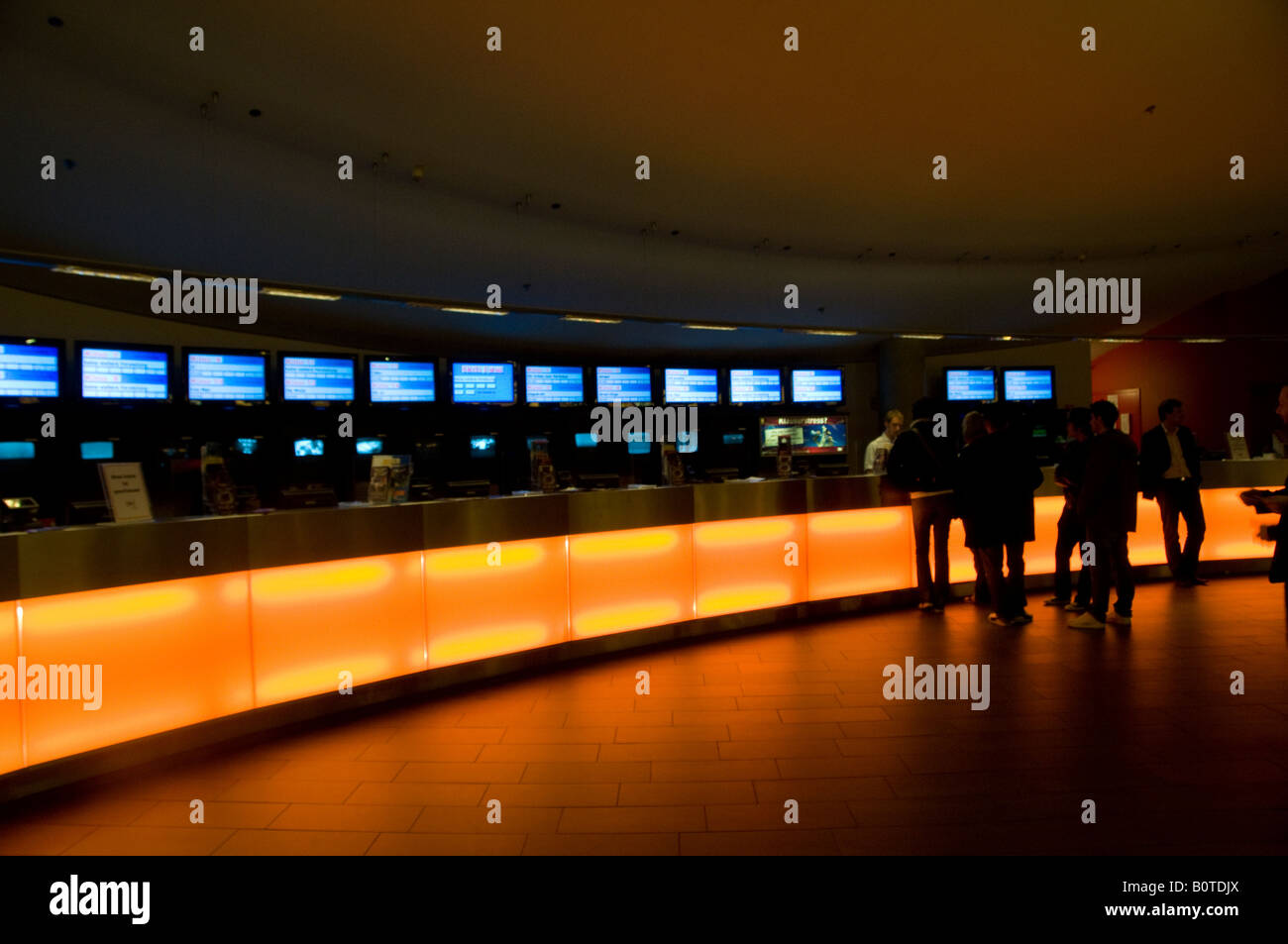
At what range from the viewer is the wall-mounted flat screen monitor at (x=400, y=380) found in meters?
5.34

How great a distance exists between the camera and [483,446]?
5.27m

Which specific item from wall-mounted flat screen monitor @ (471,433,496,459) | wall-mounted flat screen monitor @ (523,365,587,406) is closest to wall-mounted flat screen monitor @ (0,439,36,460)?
wall-mounted flat screen monitor @ (471,433,496,459)

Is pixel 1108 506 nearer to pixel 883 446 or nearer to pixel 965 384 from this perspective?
pixel 883 446

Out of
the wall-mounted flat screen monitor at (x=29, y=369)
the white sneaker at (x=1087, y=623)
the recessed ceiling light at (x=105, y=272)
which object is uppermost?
the recessed ceiling light at (x=105, y=272)

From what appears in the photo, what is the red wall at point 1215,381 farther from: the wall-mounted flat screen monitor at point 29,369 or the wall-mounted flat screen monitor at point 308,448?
the wall-mounted flat screen monitor at point 29,369

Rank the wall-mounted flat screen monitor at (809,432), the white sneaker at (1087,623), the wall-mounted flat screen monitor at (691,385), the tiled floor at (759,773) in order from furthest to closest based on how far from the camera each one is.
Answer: the wall-mounted flat screen monitor at (691,385)
the wall-mounted flat screen monitor at (809,432)
the white sneaker at (1087,623)
the tiled floor at (759,773)

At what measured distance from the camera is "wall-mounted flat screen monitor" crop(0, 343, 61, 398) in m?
3.85

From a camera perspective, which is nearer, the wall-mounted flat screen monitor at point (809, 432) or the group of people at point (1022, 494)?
the group of people at point (1022, 494)

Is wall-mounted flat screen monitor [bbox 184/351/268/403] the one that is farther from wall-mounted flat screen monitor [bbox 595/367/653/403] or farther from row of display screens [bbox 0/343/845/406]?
wall-mounted flat screen monitor [bbox 595/367/653/403]

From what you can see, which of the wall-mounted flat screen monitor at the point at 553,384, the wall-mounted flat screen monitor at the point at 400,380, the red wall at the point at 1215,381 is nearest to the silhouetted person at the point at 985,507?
the wall-mounted flat screen monitor at the point at 553,384

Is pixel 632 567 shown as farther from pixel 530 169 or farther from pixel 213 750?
pixel 530 169

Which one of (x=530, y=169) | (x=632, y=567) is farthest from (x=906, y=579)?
(x=530, y=169)

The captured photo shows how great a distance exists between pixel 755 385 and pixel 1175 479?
12.1 feet
